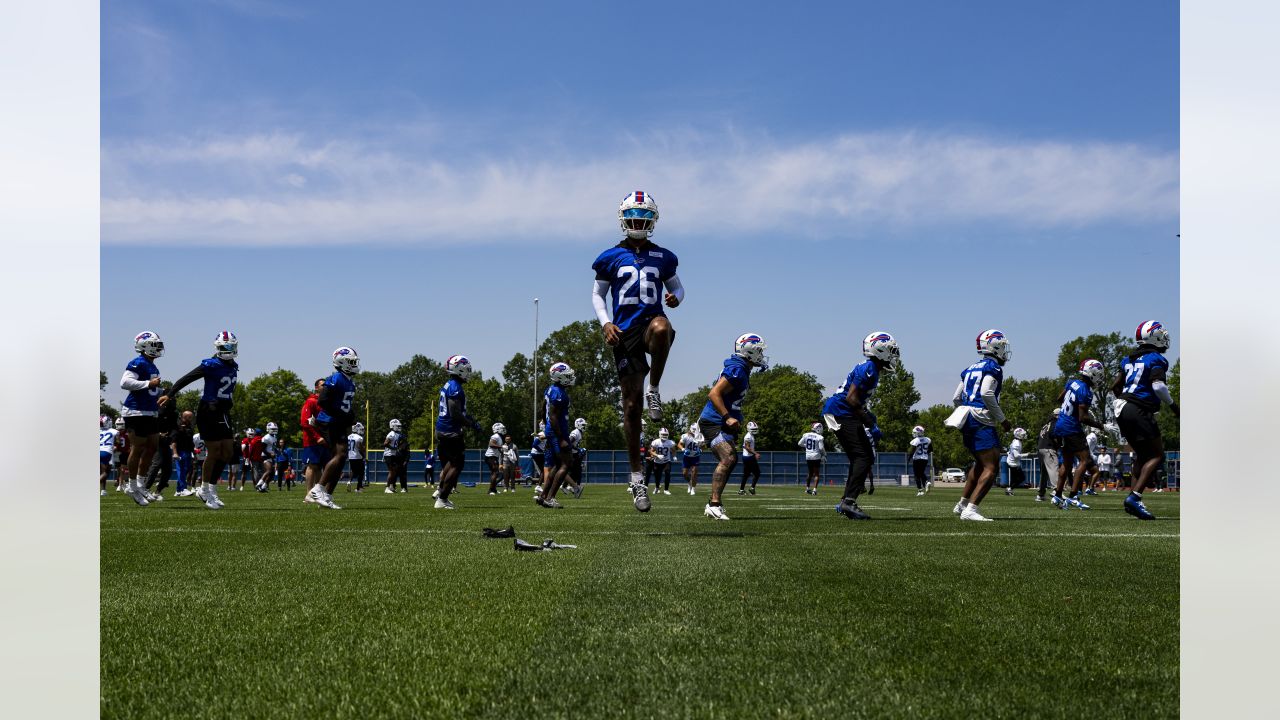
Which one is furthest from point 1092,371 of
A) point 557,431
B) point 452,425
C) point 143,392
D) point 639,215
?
point 143,392

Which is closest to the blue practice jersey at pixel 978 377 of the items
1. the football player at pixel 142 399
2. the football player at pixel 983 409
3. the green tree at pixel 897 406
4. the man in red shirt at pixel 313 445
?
the football player at pixel 983 409

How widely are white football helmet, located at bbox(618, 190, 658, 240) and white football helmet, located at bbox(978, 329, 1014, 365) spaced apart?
6482mm

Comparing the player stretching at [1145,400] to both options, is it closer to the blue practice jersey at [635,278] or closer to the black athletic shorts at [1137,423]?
the black athletic shorts at [1137,423]

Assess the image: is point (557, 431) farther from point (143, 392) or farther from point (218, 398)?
point (143, 392)

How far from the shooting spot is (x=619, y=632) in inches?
143

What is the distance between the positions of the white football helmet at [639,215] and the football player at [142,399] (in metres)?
9.26

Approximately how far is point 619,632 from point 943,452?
105m

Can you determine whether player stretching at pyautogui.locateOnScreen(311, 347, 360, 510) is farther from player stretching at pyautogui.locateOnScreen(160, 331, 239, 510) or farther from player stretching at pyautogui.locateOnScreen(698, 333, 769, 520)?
player stretching at pyautogui.locateOnScreen(698, 333, 769, 520)

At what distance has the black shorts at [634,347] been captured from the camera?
303 inches

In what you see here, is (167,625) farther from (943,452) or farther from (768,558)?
(943,452)

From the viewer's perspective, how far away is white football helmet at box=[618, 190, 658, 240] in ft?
26.1

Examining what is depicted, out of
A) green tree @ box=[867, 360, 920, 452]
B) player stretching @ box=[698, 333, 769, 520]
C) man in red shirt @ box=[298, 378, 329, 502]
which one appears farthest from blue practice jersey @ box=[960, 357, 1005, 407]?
green tree @ box=[867, 360, 920, 452]
